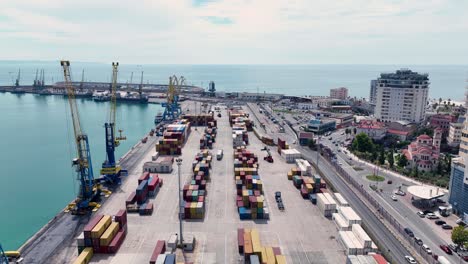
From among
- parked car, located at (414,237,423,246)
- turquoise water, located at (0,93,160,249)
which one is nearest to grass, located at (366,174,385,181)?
parked car, located at (414,237,423,246)

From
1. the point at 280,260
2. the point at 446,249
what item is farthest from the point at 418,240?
the point at 280,260

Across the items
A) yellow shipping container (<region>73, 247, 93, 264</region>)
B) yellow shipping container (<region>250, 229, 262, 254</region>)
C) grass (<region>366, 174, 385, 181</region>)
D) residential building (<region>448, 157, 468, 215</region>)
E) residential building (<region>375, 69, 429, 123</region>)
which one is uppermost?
residential building (<region>375, 69, 429, 123</region>)

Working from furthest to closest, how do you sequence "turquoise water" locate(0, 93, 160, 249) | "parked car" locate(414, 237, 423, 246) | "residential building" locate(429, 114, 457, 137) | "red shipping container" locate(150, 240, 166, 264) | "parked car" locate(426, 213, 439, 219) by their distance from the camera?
"residential building" locate(429, 114, 457, 137)
"turquoise water" locate(0, 93, 160, 249)
"parked car" locate(426, 213, 439, 219)
"parked car" locate(414, 237, 423, 246)
"red shipping container" locate(150, 240, 166, 264)

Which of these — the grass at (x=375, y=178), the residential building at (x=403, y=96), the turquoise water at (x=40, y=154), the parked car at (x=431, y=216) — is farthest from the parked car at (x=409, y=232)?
the residential building at (x=403, y=96)

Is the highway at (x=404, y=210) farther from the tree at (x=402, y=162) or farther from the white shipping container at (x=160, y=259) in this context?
the white shipping container at (x=160, y=259)

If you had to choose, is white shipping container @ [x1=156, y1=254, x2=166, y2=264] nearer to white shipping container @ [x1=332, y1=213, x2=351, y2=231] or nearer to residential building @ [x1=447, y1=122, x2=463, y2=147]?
white shipping container @ [x1=332, y1=213, x2=351, y2=231]

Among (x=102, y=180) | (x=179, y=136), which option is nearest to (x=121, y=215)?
(x=102, y=180)

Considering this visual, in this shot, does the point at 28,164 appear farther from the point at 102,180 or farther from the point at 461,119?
the point at 461,119
